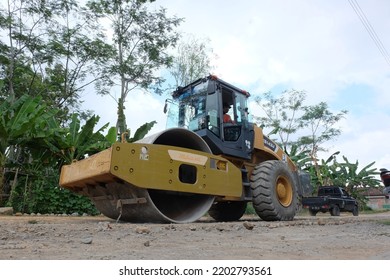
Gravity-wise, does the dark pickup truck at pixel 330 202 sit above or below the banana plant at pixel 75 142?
below

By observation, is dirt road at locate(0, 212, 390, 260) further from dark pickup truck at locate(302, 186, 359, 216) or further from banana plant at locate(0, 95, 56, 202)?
dark pickup truck at locate(302, 186, 359, 216)

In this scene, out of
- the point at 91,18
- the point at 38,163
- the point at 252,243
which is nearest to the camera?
the point at 252,243

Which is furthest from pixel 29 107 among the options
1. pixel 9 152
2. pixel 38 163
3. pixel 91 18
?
pixel 91 18

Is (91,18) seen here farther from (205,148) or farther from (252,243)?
(252,243)

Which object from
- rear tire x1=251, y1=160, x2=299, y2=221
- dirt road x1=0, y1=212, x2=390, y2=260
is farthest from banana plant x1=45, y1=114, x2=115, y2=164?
dirt road x1=0, y1=212, x2=390, y2=260

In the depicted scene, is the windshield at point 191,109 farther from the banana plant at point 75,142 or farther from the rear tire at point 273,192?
the banana plant at point 75,142

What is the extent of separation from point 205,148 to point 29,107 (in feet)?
19.9

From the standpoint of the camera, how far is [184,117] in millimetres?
7680

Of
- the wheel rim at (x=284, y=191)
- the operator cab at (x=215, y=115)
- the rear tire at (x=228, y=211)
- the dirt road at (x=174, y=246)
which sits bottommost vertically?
the dirt road at (x=174, y=246)

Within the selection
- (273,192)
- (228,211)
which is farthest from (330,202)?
(273,192)

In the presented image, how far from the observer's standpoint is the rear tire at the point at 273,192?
7.13m

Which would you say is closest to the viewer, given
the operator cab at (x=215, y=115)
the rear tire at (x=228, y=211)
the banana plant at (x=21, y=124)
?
the operator cab at (x=215, y=115)

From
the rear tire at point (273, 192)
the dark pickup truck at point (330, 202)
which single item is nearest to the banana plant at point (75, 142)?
the rear tire at point (273, 192)

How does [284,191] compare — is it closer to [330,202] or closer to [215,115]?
[215,115]
